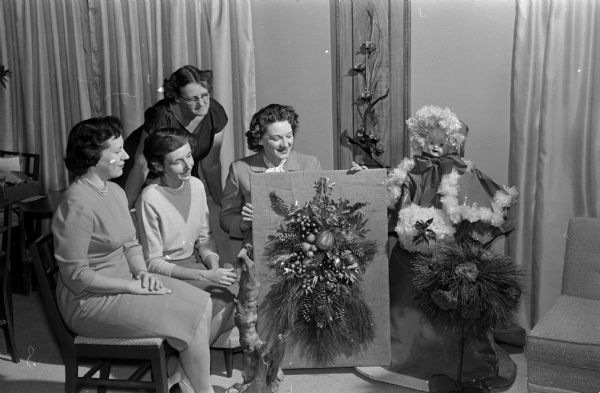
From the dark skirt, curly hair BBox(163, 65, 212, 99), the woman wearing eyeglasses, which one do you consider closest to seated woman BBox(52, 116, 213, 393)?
the woman wearing eyeglasses

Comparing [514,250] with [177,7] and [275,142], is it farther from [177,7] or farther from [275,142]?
[177,7]

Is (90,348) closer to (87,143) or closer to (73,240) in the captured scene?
(73,240)

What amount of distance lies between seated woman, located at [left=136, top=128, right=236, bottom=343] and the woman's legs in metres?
0.15

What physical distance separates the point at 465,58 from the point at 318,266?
1096 millimetres

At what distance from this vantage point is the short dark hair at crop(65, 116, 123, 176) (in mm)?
2857

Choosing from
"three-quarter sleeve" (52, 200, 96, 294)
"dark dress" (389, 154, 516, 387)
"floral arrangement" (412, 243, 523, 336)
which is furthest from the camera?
"dark dress" (389, 154, 516, 387)

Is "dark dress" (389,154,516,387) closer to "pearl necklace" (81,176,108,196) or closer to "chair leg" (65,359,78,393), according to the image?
"pearl necklace" (81,176,108,196)

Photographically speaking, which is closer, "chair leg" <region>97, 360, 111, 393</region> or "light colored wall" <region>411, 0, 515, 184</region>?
"chair leg" <region>97, 360, 111, 393</region>

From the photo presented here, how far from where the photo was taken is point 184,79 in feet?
10.4

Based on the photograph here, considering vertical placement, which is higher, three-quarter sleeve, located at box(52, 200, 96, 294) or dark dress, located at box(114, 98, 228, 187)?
dark dress, located at box(114, 98, 228, 187)

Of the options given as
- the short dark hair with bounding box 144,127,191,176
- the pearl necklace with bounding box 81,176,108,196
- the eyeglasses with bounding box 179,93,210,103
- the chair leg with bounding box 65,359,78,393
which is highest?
the eyeglasses with bounding box 179,93,210,103

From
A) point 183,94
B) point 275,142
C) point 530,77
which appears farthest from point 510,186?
point 183,94

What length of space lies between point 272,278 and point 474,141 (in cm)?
108

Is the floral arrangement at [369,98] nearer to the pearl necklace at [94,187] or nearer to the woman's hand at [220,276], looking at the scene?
the woman's hand at [220,276]
